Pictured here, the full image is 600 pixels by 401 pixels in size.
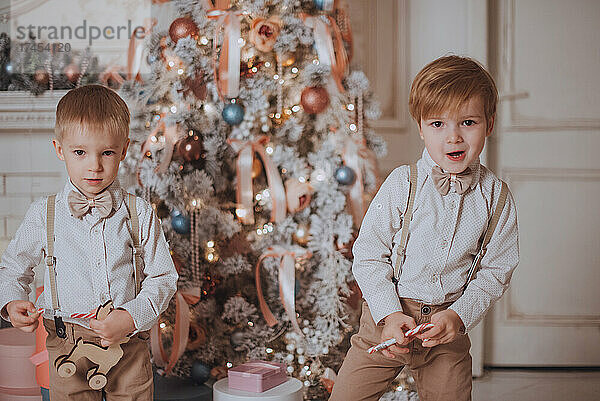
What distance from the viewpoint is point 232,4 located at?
265 cm

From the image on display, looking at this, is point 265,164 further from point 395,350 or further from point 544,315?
point 544,315

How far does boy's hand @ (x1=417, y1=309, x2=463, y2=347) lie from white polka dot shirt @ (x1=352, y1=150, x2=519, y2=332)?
0.13ft

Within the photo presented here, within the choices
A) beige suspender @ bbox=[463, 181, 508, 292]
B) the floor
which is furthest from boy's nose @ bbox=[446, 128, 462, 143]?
the floor

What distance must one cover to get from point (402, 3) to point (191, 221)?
147 centimetres

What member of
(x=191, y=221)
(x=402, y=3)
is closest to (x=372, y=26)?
(x=402, y=3)

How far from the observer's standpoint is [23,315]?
5.46 ft

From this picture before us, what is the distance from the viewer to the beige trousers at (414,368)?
1.77 metres

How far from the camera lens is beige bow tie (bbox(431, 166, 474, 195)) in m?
1.71

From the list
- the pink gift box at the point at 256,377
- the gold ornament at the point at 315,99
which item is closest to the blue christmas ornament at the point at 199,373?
the pink gift box at the point at 256,377

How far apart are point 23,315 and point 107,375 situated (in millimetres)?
265

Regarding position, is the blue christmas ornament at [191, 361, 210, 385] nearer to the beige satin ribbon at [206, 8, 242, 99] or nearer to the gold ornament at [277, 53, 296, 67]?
the beige satin ribbon at [206, 8, 242, 99]

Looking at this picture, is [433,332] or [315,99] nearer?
[433,332]

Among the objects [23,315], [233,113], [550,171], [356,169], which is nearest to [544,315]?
[550,171]

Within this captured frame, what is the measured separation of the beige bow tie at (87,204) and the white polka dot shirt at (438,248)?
2.21 ft
